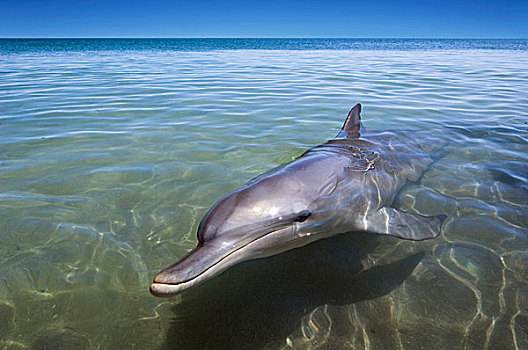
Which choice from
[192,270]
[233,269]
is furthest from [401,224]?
[192,270]

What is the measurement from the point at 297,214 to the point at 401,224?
50.2 inches

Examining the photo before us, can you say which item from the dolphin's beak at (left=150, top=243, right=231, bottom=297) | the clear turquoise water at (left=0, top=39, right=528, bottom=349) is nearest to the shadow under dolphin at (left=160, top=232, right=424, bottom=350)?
the clear turquoise water at (left=0, top=39, right=528, bottom=349)

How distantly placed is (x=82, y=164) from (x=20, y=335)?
368cm

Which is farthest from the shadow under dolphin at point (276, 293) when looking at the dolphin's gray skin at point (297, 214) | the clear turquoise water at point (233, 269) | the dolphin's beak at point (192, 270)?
the dolphin's beak at point (192, 270)

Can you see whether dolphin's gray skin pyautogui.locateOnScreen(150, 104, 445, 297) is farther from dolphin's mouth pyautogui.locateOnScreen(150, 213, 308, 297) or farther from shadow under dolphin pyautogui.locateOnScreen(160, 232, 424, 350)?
shadow under dolphin pyautogui.locateOnScreen(160, 232, 424, 350)

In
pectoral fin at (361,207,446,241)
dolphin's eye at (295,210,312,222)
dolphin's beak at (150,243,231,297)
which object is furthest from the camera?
pectoral fin at (361,207,446,241)

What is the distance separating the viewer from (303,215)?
347cm

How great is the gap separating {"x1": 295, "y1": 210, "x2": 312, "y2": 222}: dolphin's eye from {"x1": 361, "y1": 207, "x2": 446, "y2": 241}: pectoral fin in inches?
28.8

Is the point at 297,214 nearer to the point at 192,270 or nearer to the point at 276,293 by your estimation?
the point at 276,293

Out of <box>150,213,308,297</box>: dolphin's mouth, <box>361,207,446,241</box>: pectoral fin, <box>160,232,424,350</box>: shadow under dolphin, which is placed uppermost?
<box>150,213,308,297</box>: dolphin's mouth

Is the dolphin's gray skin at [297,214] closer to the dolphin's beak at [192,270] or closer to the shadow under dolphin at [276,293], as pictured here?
the dolphin's beak at [192,270]

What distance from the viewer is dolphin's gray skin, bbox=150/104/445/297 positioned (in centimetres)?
279

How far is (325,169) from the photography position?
4168 mm

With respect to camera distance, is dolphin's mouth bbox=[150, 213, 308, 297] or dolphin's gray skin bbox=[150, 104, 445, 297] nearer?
dolphin's mouth bbox=[150, 213, 308, 297]
